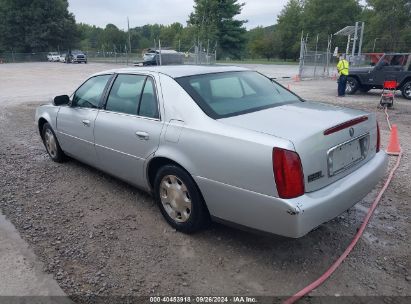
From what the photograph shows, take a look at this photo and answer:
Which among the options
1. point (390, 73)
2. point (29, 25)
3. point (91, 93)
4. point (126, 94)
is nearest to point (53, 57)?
point (29, 25)

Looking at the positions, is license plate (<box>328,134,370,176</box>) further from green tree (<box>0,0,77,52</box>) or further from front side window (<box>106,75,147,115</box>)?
green tree (<box>0,0,77,52</box>)

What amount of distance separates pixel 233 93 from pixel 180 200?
3.95ft

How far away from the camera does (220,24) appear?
2415 inches

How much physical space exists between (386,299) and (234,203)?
129 centimetres

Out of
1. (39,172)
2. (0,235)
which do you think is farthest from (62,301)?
(39,172)

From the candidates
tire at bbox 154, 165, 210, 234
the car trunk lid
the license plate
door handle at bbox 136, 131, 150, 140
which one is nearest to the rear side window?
door handle at bbox 136, 131, 150, 140

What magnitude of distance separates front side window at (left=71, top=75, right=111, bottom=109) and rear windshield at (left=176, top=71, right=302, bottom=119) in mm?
1354

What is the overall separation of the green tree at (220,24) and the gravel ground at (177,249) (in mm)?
57680

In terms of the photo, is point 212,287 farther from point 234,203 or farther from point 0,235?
point 0,235

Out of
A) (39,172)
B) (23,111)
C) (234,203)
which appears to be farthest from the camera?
(23,111)

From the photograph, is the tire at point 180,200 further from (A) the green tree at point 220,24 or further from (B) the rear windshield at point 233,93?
(A) the green tree at point 220,24

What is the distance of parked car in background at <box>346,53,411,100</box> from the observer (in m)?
13.7

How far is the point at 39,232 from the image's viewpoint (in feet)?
12.1

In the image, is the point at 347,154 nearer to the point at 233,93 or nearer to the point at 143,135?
the point at 233,93
